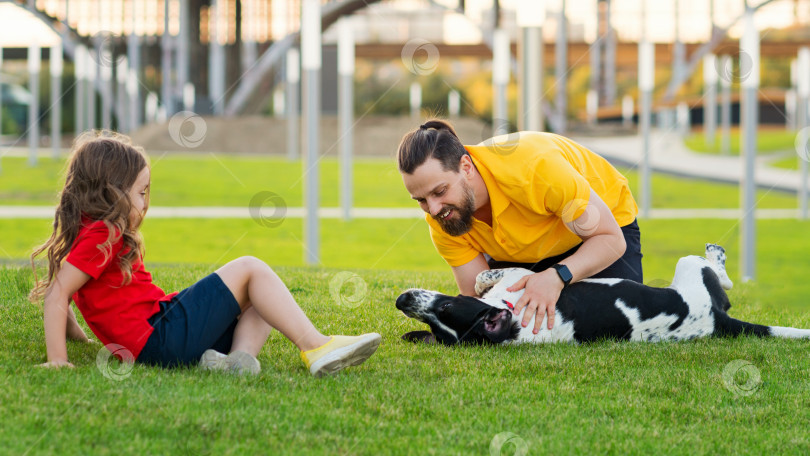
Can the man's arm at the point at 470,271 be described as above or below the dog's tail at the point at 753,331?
→ above

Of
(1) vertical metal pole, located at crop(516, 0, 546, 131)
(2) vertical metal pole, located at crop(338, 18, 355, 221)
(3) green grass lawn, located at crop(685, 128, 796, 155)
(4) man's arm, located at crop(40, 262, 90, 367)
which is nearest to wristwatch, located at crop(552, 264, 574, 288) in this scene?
(4) man's arm, located at crop(40, 262, 90, 367)

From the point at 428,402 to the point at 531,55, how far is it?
5.70 meters

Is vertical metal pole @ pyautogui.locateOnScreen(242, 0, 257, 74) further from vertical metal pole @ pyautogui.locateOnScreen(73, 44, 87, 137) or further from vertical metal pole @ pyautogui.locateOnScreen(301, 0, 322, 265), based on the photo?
vertical metal pole @ pyautogui.locateOnScreen(301, 0, 322, 265)

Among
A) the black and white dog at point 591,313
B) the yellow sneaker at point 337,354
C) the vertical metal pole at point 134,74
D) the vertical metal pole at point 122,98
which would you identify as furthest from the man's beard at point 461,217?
the vertical metal pole at point 122,98

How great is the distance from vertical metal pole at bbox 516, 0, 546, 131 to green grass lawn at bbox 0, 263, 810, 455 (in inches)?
175

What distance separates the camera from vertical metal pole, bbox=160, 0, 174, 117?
46.2m

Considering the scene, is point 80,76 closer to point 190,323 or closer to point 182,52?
point 182,52

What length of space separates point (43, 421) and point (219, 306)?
3.30 feet

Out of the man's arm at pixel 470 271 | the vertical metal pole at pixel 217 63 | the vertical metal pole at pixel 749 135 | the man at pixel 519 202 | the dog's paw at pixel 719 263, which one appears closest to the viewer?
the man at pixel 519 202

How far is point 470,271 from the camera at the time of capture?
520 centimetres

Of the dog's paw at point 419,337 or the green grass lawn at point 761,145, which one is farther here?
the green grass lawn at point 761,145

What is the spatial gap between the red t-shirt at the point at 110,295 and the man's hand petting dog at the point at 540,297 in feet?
6.01

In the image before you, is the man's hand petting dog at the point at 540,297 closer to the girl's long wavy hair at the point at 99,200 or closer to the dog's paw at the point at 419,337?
the dog's paw at the point at 419,337

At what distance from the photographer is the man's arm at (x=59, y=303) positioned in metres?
3.63
